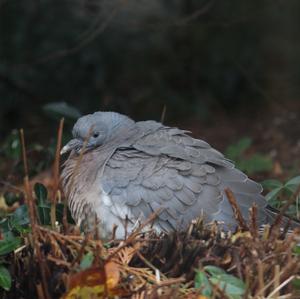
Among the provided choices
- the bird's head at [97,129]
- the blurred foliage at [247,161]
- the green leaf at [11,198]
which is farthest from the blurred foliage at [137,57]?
the bird's head at [97,129]

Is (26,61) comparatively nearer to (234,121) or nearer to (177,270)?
(234,121)

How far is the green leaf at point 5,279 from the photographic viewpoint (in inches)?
117

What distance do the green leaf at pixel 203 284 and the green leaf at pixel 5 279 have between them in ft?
2.56

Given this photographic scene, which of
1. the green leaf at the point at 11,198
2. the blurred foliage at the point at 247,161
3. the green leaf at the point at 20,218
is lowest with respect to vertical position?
the blurred foliage at the point at 247,161

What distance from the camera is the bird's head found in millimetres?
4090

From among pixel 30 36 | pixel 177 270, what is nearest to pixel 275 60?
pixel 30 36

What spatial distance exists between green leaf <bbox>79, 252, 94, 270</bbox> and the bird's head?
131cm

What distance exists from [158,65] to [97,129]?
4189mm

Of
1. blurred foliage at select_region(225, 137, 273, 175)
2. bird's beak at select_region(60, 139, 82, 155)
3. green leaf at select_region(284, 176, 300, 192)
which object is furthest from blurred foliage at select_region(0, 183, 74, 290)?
blurred foliage at select_region(225, 137, 273, 175)

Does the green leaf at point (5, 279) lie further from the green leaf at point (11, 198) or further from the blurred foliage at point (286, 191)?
the blurred foliage at point (286, 191)

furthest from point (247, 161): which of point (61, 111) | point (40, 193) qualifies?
point (40, 193)

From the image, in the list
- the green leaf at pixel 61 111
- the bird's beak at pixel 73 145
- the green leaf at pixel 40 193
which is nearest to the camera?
the green leaf at pixel 40 193

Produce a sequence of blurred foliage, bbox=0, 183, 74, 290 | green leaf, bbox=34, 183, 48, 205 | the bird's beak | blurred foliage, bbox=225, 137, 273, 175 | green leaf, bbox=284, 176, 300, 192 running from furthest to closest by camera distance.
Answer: blurred foliage, bbox=225, 137, 273, 175 < the bird's beak < green leaf, bbox=34, 183, 48, 205 < green leaf, bbox=284, 176, 300, 192 < blurred foliage, bbox=0, 183, 74, 290

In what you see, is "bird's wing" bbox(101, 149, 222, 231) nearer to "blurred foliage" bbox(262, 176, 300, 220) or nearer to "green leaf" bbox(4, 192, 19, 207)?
"blurred foliage" bbox(262, 176, 300, 220)
